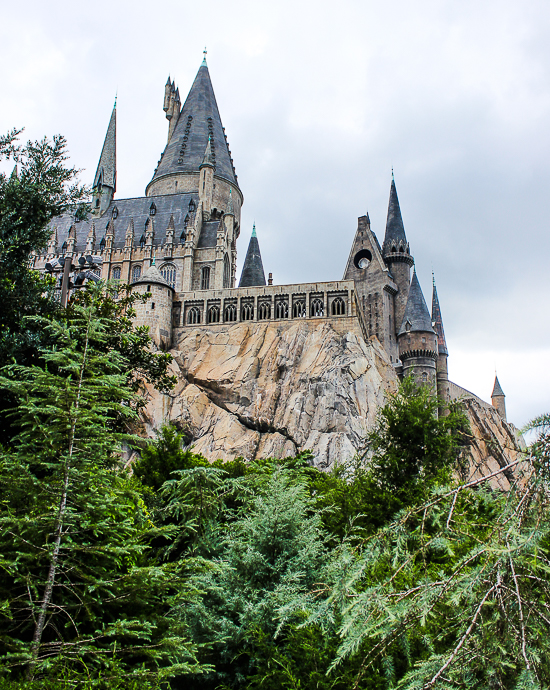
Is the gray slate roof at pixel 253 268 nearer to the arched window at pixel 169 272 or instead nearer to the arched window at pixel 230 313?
the arched window at pixel 169 272

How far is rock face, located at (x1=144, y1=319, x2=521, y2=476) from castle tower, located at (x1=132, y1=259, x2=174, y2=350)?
1.18 metres

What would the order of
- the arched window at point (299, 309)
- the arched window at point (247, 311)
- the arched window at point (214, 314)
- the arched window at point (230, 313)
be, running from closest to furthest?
the arched window at point (299, 309)
the arched window at point (247, 311)
the arched window at point (230, 313)
the arched window at point (214, 314)

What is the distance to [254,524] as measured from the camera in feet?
39.5

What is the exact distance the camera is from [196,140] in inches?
2854

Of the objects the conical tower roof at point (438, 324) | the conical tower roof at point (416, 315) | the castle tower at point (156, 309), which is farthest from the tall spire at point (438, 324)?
the castle tower at point (156, 309)

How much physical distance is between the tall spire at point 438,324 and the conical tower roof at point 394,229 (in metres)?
7.85

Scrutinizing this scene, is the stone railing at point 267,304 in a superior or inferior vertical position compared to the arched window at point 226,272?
inferior

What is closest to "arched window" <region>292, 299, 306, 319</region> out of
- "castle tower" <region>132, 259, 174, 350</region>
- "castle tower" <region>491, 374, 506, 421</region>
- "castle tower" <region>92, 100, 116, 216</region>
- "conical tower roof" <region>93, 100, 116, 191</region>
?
"castle tower" <region>132, 259, 174, 350</region>

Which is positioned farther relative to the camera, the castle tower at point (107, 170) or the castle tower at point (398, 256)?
the castle tower at point (107, 170)

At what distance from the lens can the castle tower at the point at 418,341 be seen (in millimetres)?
54084

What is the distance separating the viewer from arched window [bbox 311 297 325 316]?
43.7m

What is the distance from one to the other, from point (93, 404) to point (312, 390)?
31218 millimetres

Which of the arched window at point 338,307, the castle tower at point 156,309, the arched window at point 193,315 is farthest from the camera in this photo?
the arched window at point 193,315

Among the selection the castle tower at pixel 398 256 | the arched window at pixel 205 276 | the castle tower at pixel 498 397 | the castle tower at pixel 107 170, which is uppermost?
the castle tower at pixel 107 170
